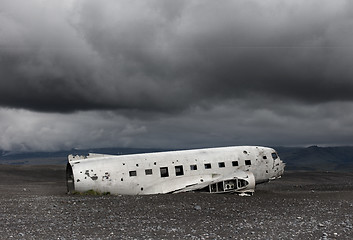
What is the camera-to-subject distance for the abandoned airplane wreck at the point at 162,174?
27078 millimetres

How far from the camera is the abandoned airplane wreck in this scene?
27.1 m

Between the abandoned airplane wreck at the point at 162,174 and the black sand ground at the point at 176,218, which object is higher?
the abandoned airplane wreck at the point at 162,174

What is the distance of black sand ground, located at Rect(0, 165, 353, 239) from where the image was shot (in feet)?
45.5

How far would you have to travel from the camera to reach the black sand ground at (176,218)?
13875 mm

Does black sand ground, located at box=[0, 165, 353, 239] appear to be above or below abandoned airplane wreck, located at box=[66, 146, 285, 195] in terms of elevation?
below

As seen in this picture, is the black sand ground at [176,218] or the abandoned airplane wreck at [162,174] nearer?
the black sand ground at [176,218]

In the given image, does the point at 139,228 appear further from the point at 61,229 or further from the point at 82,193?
the point at 82,193

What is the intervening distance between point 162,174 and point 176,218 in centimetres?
1080

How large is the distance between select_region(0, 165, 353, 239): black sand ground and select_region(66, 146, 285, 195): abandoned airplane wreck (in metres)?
3.22

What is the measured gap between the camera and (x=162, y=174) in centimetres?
2814

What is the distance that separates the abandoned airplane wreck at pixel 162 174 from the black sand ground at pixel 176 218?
3.22 metres

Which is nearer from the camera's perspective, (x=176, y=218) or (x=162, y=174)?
(x=176, y=218)

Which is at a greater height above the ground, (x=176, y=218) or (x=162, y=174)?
(x=162, y=174)

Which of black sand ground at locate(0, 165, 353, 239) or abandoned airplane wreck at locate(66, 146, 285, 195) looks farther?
abandoned airplane wreck at locate(66, 146, 285, 195)
